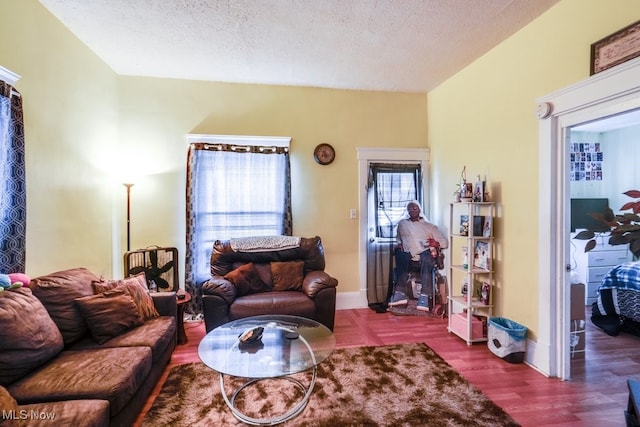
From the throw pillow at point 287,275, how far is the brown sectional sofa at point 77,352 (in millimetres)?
1121

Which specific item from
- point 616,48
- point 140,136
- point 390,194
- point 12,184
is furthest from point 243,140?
point 616,48

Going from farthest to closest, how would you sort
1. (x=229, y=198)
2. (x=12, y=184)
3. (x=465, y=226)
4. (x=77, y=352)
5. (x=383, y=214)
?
(x=383, y=214) → (x=229, y=198) → (x=465, y=226) → (x=12, y=184) → (x=77, y=352)

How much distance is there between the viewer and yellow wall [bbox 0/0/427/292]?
7.86 feet

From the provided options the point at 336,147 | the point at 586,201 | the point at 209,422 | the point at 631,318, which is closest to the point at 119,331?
the point at 209,422

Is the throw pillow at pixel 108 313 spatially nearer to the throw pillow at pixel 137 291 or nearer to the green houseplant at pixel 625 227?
the throw pillow at pixel 137 291


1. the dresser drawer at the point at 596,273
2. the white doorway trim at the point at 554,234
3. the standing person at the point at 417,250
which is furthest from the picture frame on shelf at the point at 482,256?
the dresser drawer at the point at 596,273

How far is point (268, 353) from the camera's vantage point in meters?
2.01

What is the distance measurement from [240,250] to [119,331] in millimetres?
1427

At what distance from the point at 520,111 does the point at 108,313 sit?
357 centimetres

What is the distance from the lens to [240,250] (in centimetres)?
349

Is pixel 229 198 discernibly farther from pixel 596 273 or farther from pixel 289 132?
pixel 596 273

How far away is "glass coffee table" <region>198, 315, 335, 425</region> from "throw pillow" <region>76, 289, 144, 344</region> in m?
0.62

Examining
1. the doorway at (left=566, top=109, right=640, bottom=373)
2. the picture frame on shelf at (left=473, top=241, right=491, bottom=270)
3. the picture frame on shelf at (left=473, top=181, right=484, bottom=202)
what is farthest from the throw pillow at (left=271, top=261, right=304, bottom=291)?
the doorway at (left=566, top=109, right=640, bottom=373)

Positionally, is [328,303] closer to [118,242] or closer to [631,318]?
[118,242]
